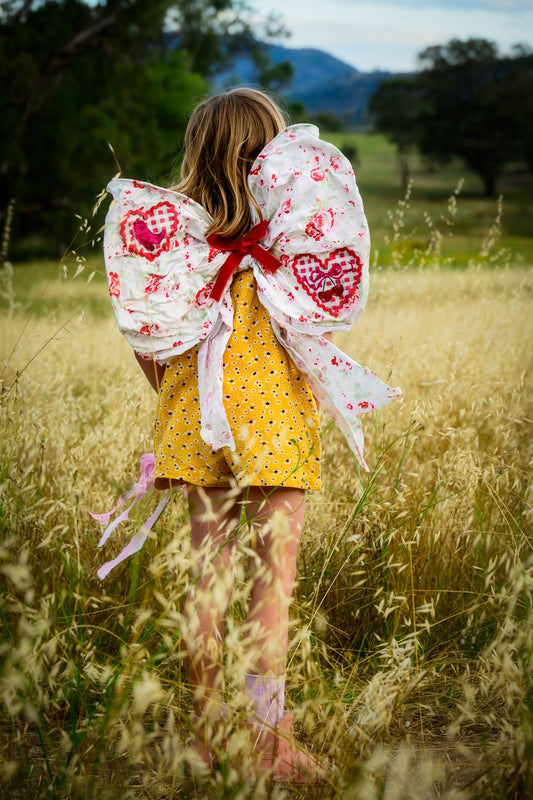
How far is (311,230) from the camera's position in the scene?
222 centimetres

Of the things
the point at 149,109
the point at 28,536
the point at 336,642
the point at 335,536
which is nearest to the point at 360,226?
the point at 335,536

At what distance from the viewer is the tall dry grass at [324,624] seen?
1715 millimetres

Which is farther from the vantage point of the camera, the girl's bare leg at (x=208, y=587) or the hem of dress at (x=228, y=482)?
the hem of dress at (x=228, y=482)

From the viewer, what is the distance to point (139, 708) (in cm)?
151

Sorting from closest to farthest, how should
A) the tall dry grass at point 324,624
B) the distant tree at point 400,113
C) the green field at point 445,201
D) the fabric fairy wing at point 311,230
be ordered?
the tall dry grass at point 324,624 → the fabric fairy wing at point 311,230 → the green field at point 445,201 → the distant tree at point 400,113

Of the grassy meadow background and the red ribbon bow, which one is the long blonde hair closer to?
the red ribbon bow

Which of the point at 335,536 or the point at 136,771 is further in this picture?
the point at 335,536

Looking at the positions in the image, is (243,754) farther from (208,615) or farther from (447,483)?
(447,483)

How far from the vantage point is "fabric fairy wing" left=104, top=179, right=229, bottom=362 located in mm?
2242

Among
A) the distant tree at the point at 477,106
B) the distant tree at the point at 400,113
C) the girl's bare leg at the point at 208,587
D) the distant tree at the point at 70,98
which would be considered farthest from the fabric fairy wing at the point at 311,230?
the distant tree at the point at 400,113

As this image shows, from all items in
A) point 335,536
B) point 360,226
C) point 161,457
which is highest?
point 360,226

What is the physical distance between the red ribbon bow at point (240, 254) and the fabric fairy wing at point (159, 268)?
1.0 inches

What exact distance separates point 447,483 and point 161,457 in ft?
4.30

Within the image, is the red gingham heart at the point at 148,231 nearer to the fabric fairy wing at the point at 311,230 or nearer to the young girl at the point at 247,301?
the young girl at the point at 247,301
